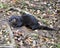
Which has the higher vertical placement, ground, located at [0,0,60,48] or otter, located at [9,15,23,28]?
otter, located at [9,15,23,28]

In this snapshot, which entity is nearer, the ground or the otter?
the ground

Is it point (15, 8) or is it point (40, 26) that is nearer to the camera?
point (40, 26)

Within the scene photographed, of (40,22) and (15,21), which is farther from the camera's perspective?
(40,22)

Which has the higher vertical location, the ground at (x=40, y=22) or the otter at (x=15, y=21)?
the otter at (x=15, y=21)

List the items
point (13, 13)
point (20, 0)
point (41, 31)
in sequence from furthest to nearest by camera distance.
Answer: point (20, 0) → point (13, 13) → point (41, 31)

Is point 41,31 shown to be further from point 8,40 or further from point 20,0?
point 20,0

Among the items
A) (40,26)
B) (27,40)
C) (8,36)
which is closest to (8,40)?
(8,36)

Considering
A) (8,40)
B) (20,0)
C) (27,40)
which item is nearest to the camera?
(8,40)

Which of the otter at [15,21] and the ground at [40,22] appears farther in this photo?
the otter at [15,21]

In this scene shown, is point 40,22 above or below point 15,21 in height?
below

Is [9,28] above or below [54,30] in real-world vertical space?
above

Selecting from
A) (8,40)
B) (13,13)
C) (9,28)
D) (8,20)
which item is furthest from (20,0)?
(8,40)
